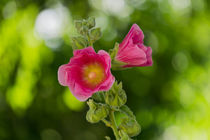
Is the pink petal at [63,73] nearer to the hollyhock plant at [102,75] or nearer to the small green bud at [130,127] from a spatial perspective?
the hollyhock plant at [102,75]

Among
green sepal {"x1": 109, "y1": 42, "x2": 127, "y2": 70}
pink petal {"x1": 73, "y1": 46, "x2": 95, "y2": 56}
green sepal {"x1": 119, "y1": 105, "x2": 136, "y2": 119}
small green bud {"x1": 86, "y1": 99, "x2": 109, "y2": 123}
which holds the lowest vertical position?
green sepal {"x1": 119, "y1": 105, "x2": 136, "y2": 119}

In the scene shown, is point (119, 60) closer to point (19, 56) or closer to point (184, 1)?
point (19, 56)

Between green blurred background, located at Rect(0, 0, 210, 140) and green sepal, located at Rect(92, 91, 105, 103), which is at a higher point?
green sepal, located at Rect(92, 91, 105, 103)

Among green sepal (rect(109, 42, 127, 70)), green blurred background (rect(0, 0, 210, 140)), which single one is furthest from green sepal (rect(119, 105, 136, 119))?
green blurred background (rect(0, 0, 210, 140))

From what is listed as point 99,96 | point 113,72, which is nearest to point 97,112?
point 99,96

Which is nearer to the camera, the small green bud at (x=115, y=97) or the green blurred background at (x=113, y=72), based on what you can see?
the small green bud at (x=115, y=97)

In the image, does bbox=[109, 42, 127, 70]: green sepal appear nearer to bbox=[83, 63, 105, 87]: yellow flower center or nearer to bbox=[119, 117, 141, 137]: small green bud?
bbox=[83, 63, 105, 87]: yellow flower center

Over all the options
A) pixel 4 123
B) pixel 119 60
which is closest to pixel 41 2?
pixel 4 123

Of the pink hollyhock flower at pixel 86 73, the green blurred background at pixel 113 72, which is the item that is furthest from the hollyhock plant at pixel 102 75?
the green blurred background at pixel 113 72
